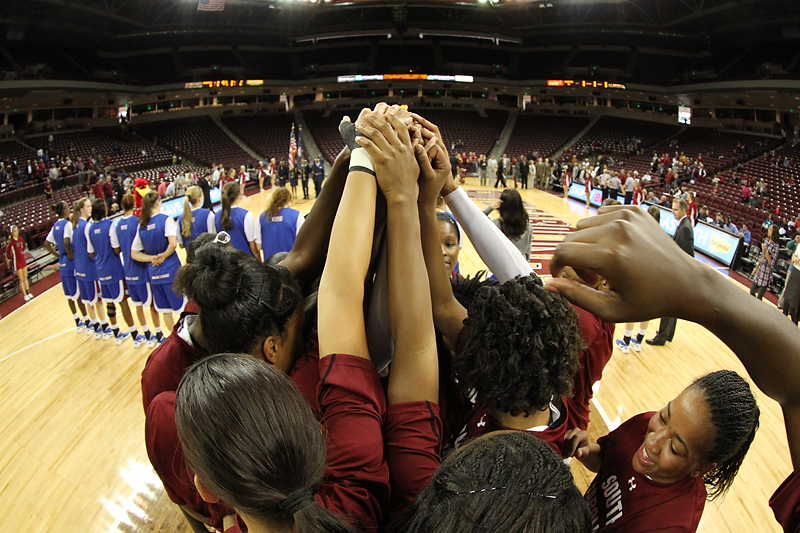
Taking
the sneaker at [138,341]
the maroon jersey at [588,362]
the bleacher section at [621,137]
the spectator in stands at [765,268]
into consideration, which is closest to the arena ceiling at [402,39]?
the bleacher section at [621,137]

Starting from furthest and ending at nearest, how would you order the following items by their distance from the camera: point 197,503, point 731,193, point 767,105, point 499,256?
point 767,105 → point 731,193 → point 197,503 → point 499,256

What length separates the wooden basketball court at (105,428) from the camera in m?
3.09

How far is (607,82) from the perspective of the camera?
28.8 metres

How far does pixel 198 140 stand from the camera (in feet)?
93.4

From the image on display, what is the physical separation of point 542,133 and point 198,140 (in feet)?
74.2

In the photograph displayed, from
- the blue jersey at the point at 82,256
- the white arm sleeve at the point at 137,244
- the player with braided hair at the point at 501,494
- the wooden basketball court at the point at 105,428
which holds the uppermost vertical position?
the player with braided hair at the point at 501,494

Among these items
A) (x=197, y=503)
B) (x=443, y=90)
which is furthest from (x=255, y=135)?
(x=197, y=503)

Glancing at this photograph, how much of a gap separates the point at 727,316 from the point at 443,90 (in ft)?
118

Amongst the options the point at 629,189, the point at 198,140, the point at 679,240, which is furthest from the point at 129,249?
the point at 198,140

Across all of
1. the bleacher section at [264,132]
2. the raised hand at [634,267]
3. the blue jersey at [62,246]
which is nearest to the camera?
the raised hand at [634,267]

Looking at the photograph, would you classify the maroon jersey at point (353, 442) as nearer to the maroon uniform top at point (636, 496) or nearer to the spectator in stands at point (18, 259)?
the maroon uniform top at point (636, 496)

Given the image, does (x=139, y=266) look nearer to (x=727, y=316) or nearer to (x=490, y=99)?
(x=727, y=316)

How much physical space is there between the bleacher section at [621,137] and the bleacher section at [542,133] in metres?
1.18

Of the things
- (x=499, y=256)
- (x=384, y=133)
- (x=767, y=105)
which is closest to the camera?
(x=384, y=133)
